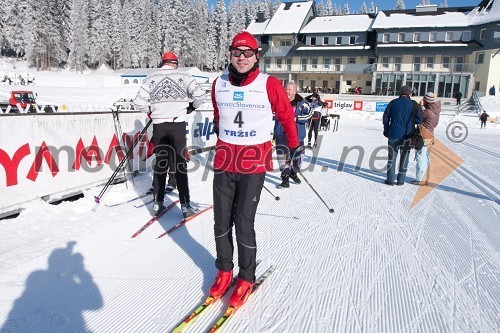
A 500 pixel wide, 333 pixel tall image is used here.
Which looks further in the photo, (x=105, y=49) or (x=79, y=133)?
(x=105, y=49)

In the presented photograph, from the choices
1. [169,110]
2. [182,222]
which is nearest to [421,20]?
[169,110]

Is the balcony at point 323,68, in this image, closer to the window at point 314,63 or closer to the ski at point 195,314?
the window at point 314,63

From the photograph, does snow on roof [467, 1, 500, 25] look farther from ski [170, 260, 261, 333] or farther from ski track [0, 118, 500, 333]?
ski [170, 260, 261, 333]

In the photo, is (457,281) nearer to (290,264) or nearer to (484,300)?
(484,300)

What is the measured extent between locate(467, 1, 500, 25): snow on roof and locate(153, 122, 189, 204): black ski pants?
155 ft

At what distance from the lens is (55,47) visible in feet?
222

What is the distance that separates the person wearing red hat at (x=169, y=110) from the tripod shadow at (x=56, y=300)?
1526mm

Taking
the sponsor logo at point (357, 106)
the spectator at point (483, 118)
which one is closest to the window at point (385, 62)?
the sponsor logo at point (357, 106)

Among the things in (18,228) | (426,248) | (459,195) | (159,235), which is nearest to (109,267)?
(159,235)

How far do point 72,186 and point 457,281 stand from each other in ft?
17.0

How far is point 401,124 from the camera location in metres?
6.62

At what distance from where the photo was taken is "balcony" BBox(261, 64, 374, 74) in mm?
46594

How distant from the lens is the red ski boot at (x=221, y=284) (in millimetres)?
2768

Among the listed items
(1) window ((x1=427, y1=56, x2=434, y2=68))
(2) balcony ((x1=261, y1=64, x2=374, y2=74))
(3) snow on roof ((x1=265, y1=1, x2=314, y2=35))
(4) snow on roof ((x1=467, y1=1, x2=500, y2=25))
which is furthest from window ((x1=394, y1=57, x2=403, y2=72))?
(3) snow on roof ((x1=265, y1=1, x2=314, y2=35))
